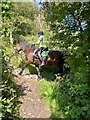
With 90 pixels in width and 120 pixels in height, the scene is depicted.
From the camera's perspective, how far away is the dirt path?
12.4 ft

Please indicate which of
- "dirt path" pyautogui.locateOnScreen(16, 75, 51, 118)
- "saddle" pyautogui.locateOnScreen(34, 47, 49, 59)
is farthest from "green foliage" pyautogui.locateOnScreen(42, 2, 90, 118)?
"saddle" pyautogui.locateOnScreen(34, 47, 49, 59)

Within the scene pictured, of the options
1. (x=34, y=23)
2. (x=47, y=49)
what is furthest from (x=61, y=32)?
(x=34, y=23)

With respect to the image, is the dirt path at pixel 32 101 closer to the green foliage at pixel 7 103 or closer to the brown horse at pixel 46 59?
the brown horse at pixel 46 59

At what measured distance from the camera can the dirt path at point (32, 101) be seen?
3.77 m

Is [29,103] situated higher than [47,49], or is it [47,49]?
[47,49]

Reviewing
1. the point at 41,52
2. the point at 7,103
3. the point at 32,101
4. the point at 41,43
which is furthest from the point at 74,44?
the point at 41,43

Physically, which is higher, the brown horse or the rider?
the rider

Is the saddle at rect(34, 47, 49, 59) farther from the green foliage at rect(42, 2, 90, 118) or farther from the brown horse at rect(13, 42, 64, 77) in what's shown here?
the green foliage at rect(42, 2, 90, 118)

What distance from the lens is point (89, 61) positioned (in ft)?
Answer: 9.88

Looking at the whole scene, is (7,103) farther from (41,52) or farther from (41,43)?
(41,43)

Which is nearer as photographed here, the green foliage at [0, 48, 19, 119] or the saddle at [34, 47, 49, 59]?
the green foliage at [0, 48, 19, 119]

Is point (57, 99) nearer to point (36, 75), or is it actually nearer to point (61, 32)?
point (61, 32)

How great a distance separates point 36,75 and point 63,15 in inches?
98.1

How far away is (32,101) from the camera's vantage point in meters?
4.24
